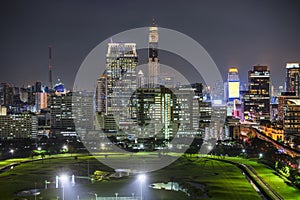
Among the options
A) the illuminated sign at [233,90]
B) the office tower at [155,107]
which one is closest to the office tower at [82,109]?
the office tower at [155,107]

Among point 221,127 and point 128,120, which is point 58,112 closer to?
point 128,120

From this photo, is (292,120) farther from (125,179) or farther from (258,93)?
(258,93)

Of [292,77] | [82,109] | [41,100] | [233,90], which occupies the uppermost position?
[292,77]

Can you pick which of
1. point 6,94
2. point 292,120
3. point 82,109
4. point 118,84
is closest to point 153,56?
point 118,84

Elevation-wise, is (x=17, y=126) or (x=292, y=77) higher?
(x=292, y=77)

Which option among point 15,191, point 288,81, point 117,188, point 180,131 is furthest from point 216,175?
point 288,81

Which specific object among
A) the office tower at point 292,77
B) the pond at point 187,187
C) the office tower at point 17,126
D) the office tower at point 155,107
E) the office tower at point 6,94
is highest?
the office tower at point 292,77

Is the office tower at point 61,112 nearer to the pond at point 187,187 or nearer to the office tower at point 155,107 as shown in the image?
the office tower at point 155,107
